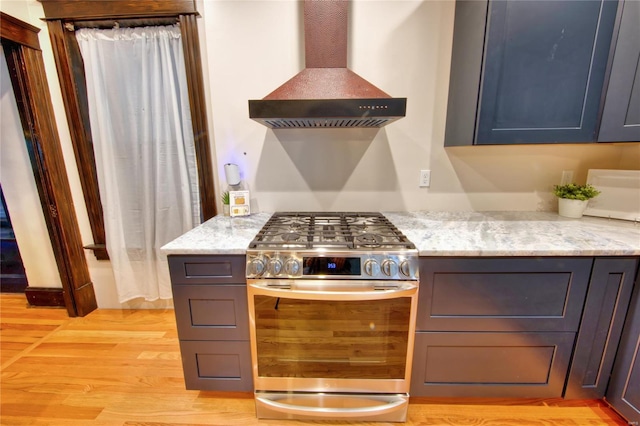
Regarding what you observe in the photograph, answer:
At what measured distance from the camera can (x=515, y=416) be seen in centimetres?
137

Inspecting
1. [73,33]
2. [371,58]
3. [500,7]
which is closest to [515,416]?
[500,7]

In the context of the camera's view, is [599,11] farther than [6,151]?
No

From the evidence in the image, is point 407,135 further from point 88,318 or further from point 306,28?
point 88,318

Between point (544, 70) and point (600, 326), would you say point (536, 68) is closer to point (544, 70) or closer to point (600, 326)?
point (544, 70)

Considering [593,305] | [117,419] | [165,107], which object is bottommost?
[117,419]

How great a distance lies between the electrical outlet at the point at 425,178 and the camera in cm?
184

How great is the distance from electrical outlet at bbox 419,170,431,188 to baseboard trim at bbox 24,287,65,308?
3.07m

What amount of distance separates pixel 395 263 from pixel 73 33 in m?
2.58

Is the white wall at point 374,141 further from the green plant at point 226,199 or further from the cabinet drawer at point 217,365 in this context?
the cabinet drawer at point 217,365

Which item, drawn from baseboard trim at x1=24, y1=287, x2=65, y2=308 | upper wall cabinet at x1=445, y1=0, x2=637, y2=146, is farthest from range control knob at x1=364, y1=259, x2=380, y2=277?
baseboard trim at x1=24, y1=287, x2=65, y2=308

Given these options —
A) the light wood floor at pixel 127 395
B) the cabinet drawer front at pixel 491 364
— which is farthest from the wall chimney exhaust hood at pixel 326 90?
→ the light wood floor at pixel 127 395

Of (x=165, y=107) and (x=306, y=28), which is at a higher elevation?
(x=306, y=28)

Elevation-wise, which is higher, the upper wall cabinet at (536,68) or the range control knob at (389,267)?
the upper wall cabinet at (536,68)

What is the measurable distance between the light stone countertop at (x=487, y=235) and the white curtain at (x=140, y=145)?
1.86ft
